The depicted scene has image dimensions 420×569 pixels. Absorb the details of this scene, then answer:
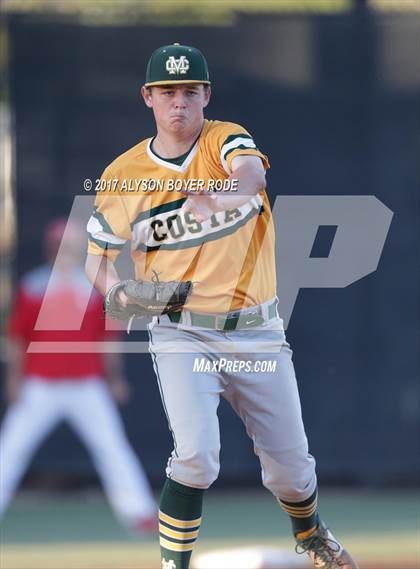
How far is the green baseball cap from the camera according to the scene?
4887mm

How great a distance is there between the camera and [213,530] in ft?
26.0

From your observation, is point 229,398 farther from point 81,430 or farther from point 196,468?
point 81,430

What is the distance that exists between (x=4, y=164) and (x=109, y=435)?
227 centimetres

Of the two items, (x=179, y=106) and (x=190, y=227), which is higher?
(x=179, y=106)

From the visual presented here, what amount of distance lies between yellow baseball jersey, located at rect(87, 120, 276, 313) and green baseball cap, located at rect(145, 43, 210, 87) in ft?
0.79

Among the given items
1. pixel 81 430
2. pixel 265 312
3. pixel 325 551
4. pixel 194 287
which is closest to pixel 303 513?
pixel 325 551

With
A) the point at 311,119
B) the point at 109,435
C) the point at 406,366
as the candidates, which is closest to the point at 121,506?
the point at 109,435

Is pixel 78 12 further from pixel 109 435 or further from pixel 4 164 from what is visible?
pixel 109 435

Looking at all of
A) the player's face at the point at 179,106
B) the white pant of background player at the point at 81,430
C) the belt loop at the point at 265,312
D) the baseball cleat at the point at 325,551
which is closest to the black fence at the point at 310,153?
the white pant of background player at the point at 81,430

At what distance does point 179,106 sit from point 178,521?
1584 millimetres

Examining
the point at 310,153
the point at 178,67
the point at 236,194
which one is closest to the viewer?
the point at 236,194

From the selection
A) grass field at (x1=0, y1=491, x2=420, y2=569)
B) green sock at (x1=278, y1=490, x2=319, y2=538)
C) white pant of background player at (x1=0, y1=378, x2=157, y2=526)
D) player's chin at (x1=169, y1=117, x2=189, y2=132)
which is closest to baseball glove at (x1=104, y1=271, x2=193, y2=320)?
player's chin at (x1=169, y1=117, x2=189, y2=132)

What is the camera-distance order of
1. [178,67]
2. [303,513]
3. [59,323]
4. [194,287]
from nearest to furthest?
[178,67] < [194,287] < [303,513] < [59,323]

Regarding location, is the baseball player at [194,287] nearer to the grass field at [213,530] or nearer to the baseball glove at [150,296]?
the baseball glove at [150,296]
